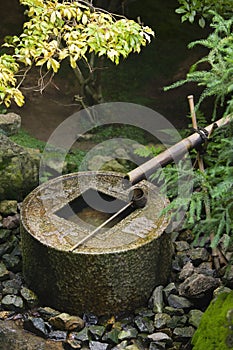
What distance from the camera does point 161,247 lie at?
520 centimetres

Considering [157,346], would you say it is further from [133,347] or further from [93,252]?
[93,252]

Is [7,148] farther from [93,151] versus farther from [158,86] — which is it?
[158,86]

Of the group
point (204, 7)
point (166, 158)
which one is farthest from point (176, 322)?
point (204, 7)

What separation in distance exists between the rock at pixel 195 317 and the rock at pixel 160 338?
27cm

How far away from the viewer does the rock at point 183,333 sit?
4.88 metres

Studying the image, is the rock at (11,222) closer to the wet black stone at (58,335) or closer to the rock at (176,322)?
the wet black stone at (58,335)

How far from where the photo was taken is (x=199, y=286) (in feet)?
16.8

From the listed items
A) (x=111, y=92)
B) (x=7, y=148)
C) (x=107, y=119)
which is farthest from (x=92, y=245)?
(x=111, y=92)

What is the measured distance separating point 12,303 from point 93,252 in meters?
1.10

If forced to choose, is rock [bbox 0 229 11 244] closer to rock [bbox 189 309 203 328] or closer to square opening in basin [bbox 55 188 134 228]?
square opening in basin [bbox 55 188 134 228]

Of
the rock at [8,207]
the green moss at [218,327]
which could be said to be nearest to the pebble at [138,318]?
the green moss at [218,327]

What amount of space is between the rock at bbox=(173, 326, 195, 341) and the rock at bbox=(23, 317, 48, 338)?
1.22 meters

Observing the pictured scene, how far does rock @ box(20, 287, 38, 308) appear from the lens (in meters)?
5.28

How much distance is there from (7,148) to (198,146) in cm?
247
